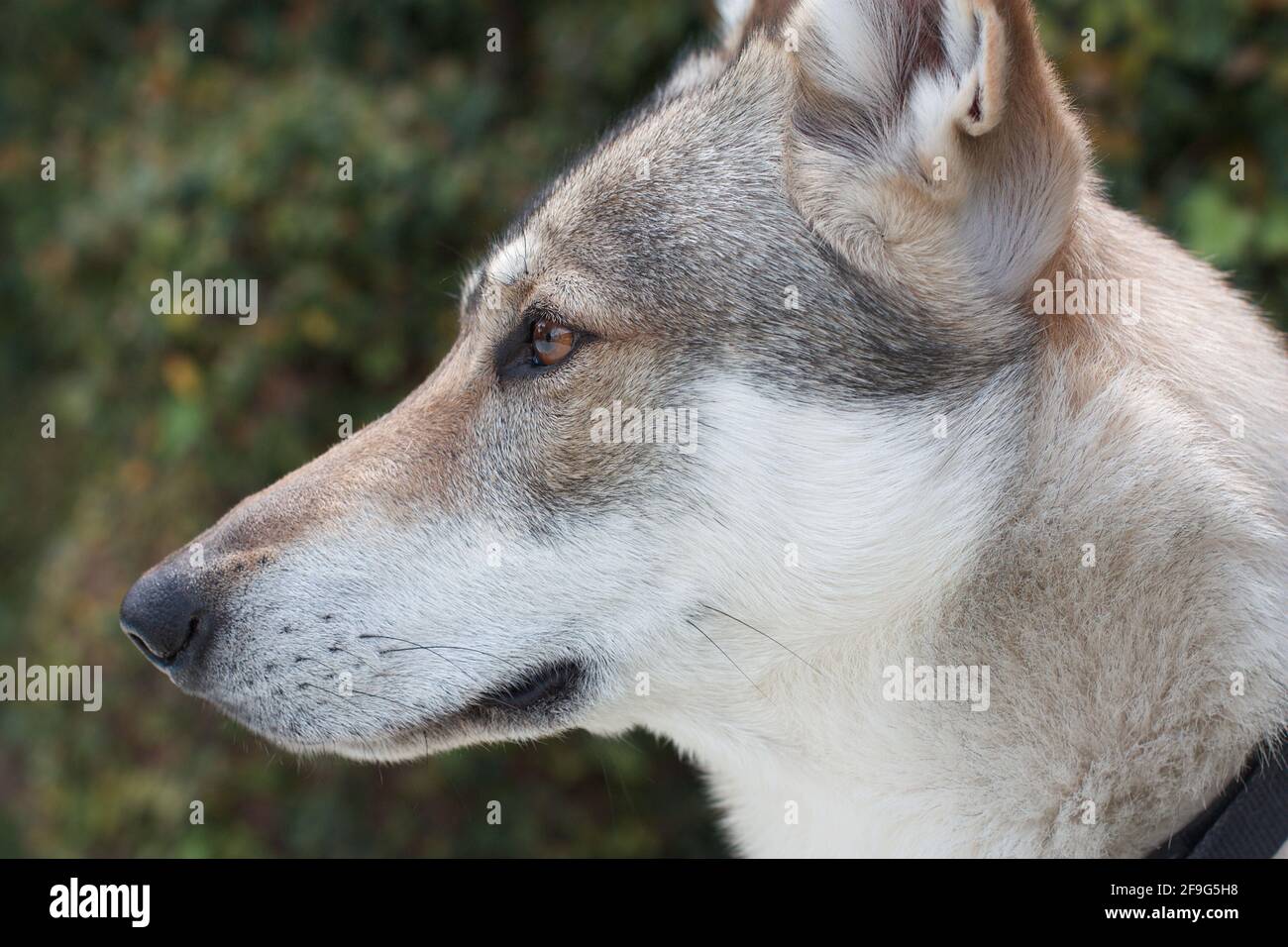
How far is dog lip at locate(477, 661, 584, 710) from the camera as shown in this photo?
2498mm

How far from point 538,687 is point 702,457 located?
566 mm

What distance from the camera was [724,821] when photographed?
2.96 meters

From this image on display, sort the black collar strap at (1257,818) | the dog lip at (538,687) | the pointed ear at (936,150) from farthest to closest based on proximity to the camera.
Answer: the dog lip at (538,687) → the pointed ear at (936,150) → the black collar strap at (1257,818)

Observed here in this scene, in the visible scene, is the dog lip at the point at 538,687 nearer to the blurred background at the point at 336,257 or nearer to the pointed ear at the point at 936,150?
the pointed ear at the point at 936,150

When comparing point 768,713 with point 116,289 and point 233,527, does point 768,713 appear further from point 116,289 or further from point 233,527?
point 116,289

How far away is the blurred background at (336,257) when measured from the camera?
4207 mm

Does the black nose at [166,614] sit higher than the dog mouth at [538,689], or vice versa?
the black nose at [166,614]

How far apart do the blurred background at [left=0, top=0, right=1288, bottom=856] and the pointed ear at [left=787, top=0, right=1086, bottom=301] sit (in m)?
1.84

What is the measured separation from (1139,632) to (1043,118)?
37.6 inches

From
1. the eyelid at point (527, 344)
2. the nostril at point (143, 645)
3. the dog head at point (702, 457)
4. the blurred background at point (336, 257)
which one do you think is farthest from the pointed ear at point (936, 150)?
the blurred background at point (336, 257)

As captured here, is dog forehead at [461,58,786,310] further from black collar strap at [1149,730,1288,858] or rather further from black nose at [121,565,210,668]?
black collar strap at [1149,730,1288,858]

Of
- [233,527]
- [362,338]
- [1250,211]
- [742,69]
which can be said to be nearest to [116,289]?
[362,338]

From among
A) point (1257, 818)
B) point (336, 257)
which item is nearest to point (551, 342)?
point (1257, 818)

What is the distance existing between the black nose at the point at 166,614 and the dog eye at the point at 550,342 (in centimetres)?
84
